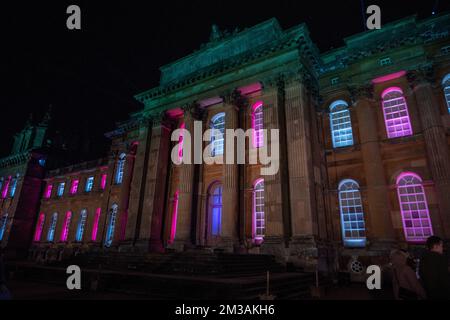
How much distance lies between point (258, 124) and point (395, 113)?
320 inches

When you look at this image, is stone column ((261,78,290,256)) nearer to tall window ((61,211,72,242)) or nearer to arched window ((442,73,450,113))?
arched window ((442,73,450,113))

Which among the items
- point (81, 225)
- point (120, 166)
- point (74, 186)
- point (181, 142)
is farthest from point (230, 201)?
point (74, 186)

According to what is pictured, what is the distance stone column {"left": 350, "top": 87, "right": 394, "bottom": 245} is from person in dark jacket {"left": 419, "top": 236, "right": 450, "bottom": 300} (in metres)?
10.7

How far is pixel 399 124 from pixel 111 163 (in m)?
25.4

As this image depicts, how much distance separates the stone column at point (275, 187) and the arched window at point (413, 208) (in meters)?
6.07

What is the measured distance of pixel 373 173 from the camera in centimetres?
1488

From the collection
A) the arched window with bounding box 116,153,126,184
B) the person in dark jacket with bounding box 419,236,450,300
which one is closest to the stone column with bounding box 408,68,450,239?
the person in dark jacket with bounding box 419,236,450,300

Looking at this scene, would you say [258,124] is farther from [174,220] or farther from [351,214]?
[174,220]

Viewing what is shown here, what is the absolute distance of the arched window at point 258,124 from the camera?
57.2 feet

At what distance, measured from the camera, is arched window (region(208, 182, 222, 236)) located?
17.9m

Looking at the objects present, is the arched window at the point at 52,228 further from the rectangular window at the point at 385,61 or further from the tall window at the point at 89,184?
the rectangular window at the point at 385,61

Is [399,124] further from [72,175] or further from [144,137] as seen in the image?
[72,175]

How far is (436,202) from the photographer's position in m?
13.4

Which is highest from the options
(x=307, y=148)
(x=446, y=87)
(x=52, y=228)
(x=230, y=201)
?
(x=446, y=87)
